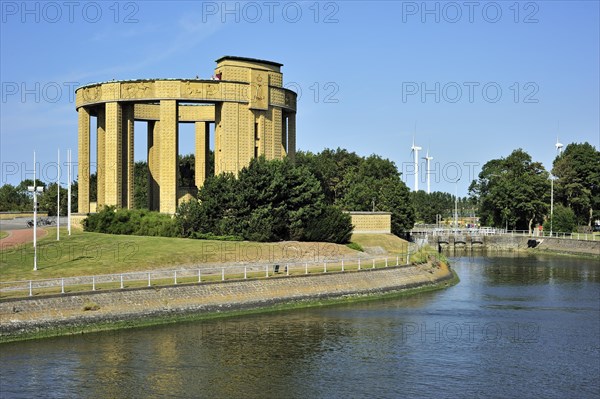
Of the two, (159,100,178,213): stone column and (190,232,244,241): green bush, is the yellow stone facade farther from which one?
(190,232,244,241): green bush

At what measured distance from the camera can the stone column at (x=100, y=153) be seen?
7744cm

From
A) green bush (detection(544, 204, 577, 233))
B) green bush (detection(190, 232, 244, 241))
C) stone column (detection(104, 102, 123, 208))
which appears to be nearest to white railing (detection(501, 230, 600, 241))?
green bush (detection(544, 204, 577, 233))

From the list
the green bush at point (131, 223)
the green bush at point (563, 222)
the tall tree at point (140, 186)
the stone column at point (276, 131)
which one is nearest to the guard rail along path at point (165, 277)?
the green bush at point (131, 223)

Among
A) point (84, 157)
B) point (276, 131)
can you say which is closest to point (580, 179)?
point (276, 131)

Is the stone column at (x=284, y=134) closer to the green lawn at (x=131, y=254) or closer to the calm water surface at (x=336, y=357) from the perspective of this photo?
the green lawn at (x=131, y=254)

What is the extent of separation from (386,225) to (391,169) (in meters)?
60.9

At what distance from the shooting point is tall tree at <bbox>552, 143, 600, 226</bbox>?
404ft

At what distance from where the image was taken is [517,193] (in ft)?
402

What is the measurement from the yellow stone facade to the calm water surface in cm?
3191

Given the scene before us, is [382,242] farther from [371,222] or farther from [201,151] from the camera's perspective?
[201,151]

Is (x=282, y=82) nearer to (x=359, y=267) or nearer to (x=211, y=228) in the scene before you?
(x=211, y=228)

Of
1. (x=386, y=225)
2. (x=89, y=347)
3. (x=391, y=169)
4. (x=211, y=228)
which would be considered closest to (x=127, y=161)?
(x=211, y=228)

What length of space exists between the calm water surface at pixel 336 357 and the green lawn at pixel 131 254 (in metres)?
10.7

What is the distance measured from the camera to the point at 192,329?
124ft
